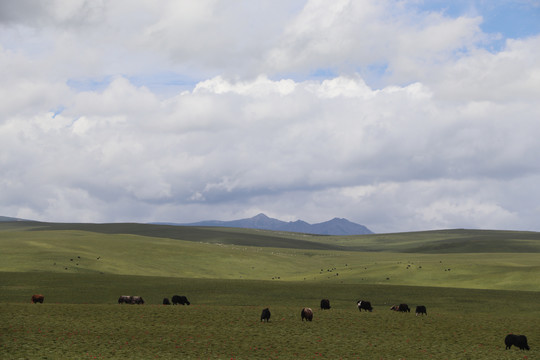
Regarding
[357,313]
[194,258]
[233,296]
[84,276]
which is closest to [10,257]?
[84,276]

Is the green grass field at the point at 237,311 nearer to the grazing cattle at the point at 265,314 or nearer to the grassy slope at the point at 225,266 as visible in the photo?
the grassy slope at the point at 225,266

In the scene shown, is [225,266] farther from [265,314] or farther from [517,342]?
Answer: [517,342]

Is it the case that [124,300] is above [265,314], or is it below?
below

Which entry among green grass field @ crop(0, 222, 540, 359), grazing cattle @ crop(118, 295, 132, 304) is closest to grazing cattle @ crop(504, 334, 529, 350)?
green grass field @ crop(0, 222, 540, 359)

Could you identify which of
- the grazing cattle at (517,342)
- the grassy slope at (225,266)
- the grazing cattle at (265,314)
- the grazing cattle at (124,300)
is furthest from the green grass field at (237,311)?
the grazing cattle at (124,300)

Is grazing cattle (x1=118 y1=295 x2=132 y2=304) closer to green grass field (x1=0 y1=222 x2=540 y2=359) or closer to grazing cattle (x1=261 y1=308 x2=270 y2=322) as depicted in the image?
green grass field (x1=0 y1=222 x2=540 y2=359)

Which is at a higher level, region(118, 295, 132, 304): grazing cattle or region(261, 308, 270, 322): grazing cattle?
region(261, 308, 270, 322): grazing cattle

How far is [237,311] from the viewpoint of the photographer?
43031 mm

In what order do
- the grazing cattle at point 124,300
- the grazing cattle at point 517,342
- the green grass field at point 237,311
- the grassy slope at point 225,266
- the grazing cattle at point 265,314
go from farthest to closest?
1. the grassy slope at point 225,266
2. the grazing cattle at point 124,300
3. the grazing cattle at point 265,314
4. the grazing cattle at point 517,342
5. the green grass field at point 237,311

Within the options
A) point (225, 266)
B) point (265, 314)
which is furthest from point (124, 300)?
point (225, 266)

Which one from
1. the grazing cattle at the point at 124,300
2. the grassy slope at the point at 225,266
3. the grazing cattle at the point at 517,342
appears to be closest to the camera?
the grazing cattle at the point at 517,342

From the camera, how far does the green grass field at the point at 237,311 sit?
1182 inches

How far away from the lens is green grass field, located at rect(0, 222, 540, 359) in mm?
30031

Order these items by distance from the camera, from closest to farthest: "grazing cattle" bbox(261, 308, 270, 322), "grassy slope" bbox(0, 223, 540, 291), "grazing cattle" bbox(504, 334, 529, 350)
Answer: "grazing cattle" bbox(504, 334, 529, 350)
"grazing cattle" bbox(261, 308, 270, 322)
"grassy slope" bbox(0, 223, 540, 291)
